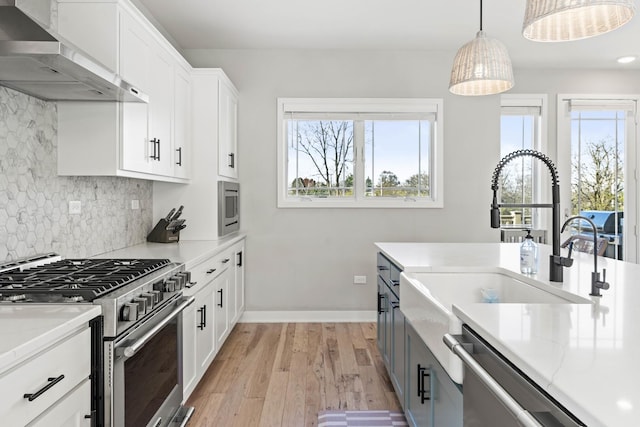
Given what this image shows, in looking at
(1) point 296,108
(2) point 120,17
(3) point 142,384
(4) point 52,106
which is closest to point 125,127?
(4) point 52,106

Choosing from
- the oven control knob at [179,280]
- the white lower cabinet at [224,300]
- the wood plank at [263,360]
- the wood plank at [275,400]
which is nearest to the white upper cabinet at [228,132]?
the white lower cabinet at [224,300]

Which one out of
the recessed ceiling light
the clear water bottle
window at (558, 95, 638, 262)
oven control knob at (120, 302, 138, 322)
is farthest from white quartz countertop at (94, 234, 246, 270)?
the recessed ceiling light

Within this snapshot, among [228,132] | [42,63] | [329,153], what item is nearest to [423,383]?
[42,63]

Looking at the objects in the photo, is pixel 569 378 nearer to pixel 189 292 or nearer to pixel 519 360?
pixel 519 360

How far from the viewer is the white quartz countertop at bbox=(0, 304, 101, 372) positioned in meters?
0.98

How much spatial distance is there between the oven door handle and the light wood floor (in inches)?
28.5

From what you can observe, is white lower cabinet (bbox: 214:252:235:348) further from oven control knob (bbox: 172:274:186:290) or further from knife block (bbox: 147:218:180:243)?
oven control knob (bbox: 172:274:186:290)

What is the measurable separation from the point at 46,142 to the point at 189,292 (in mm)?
1077

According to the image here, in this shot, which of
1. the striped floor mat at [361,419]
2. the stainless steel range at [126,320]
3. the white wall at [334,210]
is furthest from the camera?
the white wall at [334,210]

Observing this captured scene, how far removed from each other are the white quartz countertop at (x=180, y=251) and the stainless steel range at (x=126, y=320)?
0.27m

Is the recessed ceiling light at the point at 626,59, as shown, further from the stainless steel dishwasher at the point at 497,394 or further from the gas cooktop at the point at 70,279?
the gas cooktop at the point at 70,279

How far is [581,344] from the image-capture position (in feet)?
2.92

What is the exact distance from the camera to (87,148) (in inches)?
88.1

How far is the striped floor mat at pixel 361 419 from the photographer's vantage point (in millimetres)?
2281
